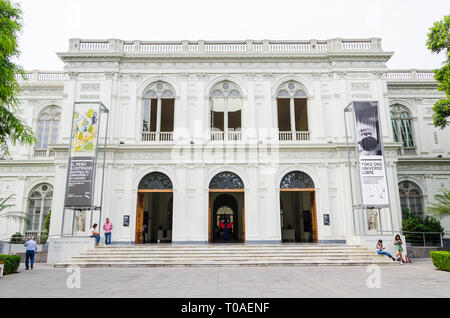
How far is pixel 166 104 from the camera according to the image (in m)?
19.6

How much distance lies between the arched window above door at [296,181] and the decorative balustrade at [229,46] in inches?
289

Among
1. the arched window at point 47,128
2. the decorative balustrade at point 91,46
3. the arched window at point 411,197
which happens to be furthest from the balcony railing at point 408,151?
the arched window at point 47,128

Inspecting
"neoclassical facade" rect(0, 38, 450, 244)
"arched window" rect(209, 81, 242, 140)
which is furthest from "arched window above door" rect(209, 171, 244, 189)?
"arched window" rect(209, 81, 242, 140)

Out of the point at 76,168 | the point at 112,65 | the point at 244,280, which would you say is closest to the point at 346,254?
the point at 244,280

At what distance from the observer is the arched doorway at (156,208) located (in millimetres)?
17531

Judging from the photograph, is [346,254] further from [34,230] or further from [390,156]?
[34,230]

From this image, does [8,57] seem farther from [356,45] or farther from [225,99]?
[356,45]

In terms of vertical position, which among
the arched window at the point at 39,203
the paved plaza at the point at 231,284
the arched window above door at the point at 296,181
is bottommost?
the paved plaza at the point at 231,284

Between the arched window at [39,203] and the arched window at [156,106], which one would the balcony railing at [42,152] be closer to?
the arched window at [39,203]

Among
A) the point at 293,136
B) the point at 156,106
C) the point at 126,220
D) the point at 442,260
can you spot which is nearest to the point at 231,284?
the point at 442,260

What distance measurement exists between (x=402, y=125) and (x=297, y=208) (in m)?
9.35

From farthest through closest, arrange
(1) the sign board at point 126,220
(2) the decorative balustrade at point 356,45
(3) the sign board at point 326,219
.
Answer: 1. (2) the decorative balustrade at point 356,45
2. (3) the sign board at point 326,219
3. (1) the sign board at point 126,220

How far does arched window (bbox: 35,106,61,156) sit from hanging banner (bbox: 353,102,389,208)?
63.3 feet

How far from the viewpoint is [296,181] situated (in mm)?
17609
